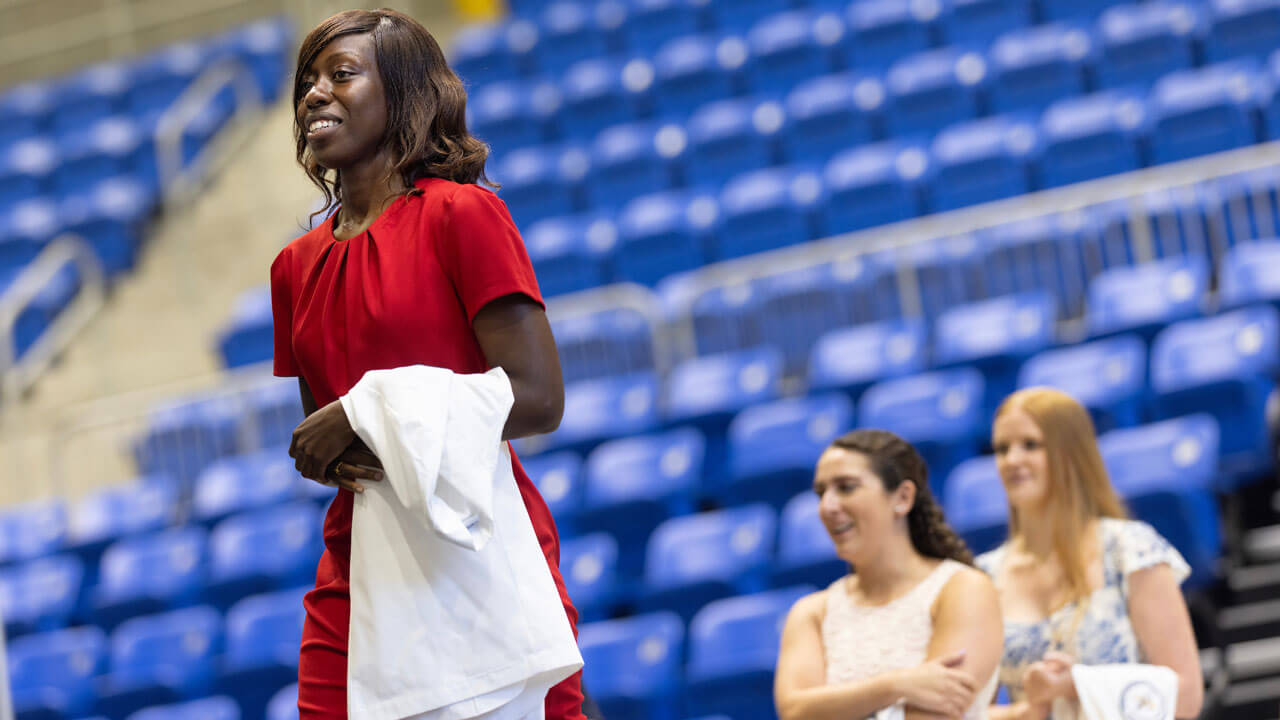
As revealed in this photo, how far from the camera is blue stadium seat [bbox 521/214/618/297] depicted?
8047 mm

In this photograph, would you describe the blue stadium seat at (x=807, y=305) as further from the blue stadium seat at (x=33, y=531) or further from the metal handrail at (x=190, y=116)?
the metal handrail at (x=190, y=116)

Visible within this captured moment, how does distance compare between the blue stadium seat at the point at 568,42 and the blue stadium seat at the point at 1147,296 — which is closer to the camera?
the blue stadium seat at the point at 1147,296

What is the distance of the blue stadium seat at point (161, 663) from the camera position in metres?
5.76

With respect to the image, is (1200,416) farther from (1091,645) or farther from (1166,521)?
(1091,645)

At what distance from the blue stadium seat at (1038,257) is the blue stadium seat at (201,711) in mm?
3635

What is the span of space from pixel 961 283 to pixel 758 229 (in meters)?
1.48

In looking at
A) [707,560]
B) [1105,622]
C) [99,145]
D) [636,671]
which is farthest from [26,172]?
[1105,622]

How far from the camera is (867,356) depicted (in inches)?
250

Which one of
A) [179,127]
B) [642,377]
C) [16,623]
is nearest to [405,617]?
[642,377]

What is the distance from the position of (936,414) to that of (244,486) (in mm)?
3317

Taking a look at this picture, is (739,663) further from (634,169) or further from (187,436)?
(634,169)

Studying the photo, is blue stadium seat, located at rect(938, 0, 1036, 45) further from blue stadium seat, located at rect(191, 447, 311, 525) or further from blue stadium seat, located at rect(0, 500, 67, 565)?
blue stadium seat, located at rect(0, 500, 67, 565)

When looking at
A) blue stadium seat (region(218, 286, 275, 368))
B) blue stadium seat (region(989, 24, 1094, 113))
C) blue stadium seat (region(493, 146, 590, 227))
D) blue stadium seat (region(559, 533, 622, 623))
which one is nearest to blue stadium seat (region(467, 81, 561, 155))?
blue stadium seat (region(493, 146, 590, 227))

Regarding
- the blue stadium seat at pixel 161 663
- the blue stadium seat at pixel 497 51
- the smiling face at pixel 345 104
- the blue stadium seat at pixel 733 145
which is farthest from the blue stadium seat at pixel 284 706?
the blue stadium seat at pixel 497 51
